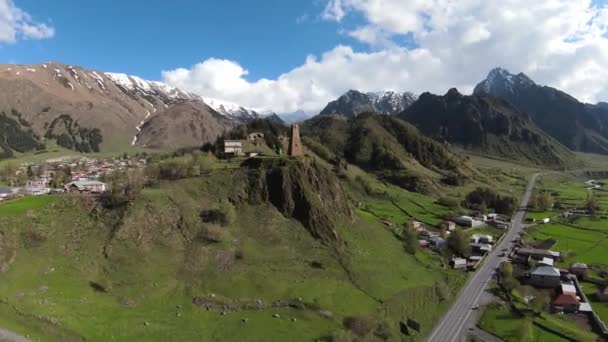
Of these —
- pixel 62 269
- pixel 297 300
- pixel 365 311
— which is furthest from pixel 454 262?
pixel 62 269

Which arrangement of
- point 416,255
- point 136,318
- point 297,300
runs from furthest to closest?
point 416,255, point 297,300, point 136,318

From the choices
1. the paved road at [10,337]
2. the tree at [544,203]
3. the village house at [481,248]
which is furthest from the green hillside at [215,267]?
the tree at [544,203]

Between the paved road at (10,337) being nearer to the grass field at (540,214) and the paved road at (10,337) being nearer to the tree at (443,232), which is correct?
the tree at (443,232)

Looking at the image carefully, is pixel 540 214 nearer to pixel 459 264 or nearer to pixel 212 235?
pixel 459 264

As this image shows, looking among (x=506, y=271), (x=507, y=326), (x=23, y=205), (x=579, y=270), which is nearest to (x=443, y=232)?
(x=506, y=271)

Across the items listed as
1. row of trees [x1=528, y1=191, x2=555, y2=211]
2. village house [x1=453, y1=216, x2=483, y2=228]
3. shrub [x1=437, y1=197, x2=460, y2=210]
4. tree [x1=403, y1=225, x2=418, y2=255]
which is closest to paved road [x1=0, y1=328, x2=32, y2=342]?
tree [x1=403, y1=225, x2=418, y2=255]

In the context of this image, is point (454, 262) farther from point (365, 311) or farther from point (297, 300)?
point (297, 300)
